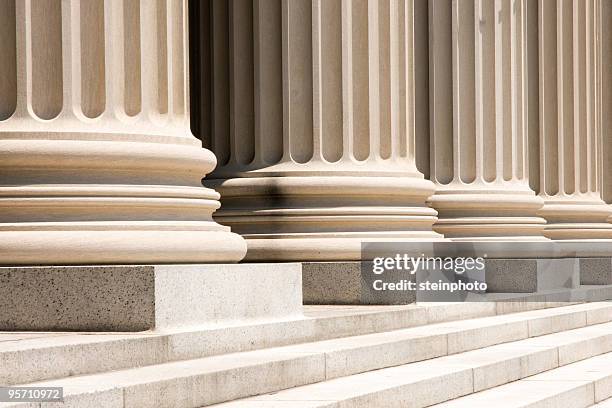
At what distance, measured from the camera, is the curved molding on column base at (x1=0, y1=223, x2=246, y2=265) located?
28.4 meters

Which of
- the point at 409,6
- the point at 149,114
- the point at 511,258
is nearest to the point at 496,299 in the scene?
the point at 511,258

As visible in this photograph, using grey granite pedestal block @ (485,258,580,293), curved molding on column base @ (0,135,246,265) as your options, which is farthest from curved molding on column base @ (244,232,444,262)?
grey granite pedestal block @ (485,258,580,293)

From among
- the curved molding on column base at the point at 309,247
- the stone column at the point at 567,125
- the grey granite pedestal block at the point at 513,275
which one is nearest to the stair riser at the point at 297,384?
the curved molding on column base at the point at 309,247

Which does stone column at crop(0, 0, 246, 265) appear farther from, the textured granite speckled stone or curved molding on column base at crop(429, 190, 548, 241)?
the textured granite speckled stone

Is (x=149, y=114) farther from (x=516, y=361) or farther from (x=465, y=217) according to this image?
(x=465, y=217)

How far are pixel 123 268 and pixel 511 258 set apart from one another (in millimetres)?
30196

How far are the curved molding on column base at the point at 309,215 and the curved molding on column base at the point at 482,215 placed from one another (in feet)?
38.1

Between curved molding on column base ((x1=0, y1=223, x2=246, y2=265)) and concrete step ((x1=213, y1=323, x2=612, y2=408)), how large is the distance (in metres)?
4.49

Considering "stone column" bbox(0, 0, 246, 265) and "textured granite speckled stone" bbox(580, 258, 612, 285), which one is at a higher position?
"stone column" bbox(0, 0, 246, 265)

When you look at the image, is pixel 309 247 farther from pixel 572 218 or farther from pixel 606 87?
pixel 606 87

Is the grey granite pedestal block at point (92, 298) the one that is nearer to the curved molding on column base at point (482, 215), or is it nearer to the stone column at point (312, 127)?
the stone column at point (312, 127)

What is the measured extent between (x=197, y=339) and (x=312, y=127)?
15.7 metres

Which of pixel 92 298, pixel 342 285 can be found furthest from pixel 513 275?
pixel 92 298

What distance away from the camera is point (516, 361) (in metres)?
36.4
